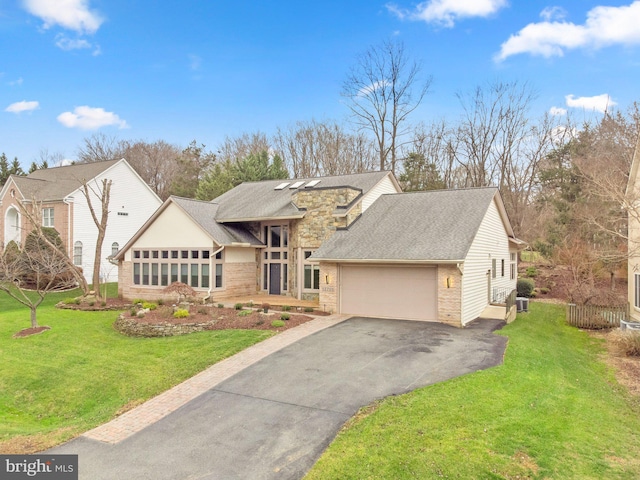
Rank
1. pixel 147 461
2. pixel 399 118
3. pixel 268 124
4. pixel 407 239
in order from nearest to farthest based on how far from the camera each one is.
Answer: pixel 147 461 → pixel 407 239 → pixel 399 118 → pixel 268 124


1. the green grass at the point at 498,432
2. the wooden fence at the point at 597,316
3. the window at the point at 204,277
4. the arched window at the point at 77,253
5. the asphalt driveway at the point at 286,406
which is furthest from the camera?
the arched window at the point at 77,253

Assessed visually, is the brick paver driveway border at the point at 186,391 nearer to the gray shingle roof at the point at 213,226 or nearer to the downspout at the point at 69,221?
the gray shingle roof at the point at 213,226

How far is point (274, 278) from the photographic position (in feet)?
70.8

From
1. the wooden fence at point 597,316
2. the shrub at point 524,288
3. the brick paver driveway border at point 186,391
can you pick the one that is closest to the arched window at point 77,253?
the brick paver driveway border at point 186,391

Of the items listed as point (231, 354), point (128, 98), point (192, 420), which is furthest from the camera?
point (128, 98)

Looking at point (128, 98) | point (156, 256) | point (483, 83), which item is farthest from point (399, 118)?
point (156, 256)

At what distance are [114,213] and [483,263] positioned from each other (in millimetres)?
25417

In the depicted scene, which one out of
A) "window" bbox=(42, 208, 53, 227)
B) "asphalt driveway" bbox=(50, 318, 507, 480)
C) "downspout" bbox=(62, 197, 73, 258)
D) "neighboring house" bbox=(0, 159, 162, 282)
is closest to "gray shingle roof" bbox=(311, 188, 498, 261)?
"asphalt driveway" bbox=(50, 318, 507, 480)

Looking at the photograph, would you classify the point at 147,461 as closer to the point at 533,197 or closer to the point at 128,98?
the point at 128,98

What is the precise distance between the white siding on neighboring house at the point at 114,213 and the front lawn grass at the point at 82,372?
533 inches

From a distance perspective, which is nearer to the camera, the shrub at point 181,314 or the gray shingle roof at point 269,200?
the shrub at point 181,314

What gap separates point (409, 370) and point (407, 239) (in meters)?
7.22

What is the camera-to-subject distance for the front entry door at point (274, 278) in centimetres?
2147

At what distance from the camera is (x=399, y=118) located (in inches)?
1385
